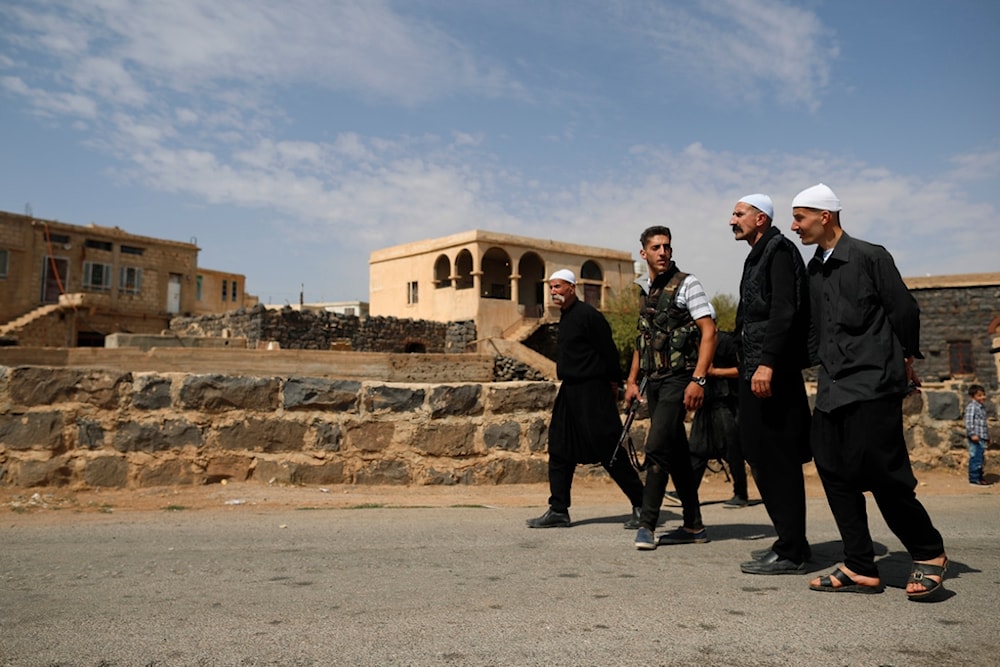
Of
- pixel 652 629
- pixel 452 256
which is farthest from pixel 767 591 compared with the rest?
pixel 452 256

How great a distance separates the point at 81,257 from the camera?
3953 cm

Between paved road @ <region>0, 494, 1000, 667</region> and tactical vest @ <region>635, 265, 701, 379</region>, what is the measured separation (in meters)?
1.06

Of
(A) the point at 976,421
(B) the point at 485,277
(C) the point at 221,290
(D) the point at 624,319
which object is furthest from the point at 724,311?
(C) the point at 221,290

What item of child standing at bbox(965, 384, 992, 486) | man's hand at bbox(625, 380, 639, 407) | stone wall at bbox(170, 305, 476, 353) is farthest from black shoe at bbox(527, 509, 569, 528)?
stone wall at bbox(170, 305, 476, 353)

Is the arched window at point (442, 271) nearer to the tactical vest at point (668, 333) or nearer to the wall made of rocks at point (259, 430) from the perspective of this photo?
the wall made of rocks at point (259, 430)

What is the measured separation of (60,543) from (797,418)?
4.05m

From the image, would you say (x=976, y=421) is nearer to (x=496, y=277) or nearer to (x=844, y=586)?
(x=844, y=586)

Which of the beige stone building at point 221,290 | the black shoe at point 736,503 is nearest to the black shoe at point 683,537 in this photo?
the black shoe at point 736,503

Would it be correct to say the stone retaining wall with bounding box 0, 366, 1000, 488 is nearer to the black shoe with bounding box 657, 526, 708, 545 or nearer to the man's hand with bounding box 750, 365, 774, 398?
the black shoe with bounding box 657, 526, 708, 545

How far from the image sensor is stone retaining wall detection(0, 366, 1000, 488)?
6.13 m

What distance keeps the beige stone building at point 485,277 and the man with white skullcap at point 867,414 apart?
1359 inches

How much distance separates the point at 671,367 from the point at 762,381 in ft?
2.96

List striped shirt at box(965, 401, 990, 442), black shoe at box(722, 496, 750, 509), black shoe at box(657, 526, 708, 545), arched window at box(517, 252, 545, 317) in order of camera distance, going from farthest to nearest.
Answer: arched window at box(517, 252, 545, 317) → striped shirt at box(965, 401, 990, 442) → black shoe at box(722, 496, 750, 509) → black shoe at box(657, 526, 708, 545)

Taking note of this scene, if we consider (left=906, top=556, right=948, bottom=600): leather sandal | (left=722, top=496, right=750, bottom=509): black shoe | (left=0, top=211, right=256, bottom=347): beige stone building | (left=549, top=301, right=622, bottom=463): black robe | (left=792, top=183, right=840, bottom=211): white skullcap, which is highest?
(left=0, top=211, right=256, bottom=347): beige stone building
